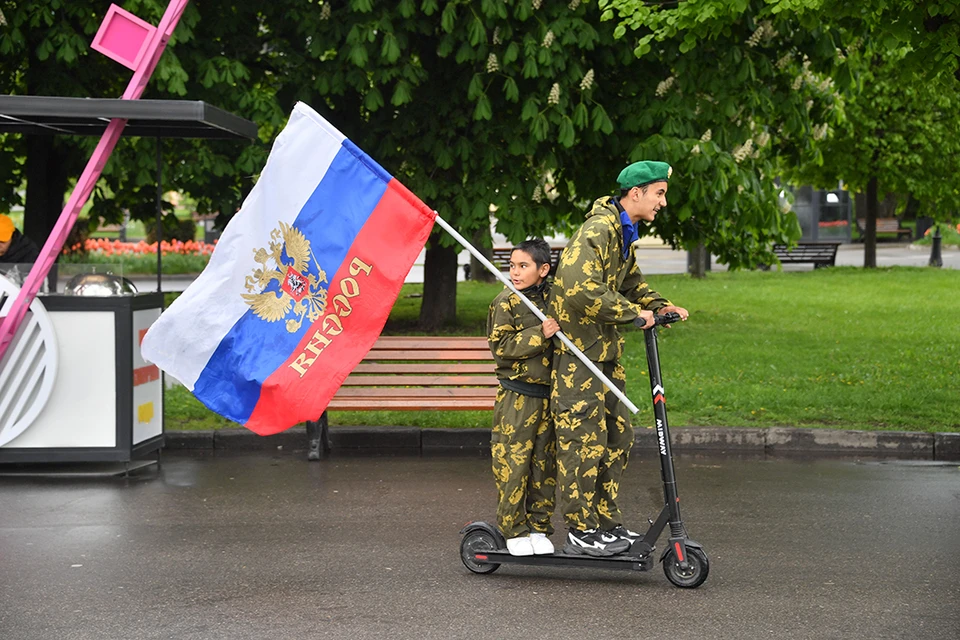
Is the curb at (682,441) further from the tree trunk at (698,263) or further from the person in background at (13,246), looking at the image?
the tree trunk at (698,263)

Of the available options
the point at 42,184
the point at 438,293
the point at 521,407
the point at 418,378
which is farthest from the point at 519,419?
the point at 42,184

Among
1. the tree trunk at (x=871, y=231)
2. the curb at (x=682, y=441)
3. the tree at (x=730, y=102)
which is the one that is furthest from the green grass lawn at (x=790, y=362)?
the tree trunk at (x=871, y=231)

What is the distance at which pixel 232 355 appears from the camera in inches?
228

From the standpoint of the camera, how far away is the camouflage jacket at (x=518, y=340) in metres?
5.77

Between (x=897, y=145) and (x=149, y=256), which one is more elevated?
(x=897, y=145)

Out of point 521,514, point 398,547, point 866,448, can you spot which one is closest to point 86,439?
point 398,547

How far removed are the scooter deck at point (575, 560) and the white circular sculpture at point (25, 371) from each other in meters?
3.85

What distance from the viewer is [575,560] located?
19.1 feet

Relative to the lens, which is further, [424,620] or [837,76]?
[837,76]

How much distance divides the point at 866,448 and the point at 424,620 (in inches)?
205

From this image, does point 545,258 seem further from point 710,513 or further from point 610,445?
point 710,513

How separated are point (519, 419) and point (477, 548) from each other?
25.3 inches

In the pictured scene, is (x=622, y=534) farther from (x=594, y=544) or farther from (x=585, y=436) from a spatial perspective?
(x=585, y=436)

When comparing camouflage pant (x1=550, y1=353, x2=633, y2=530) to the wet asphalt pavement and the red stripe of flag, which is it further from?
the red stripe of flag
